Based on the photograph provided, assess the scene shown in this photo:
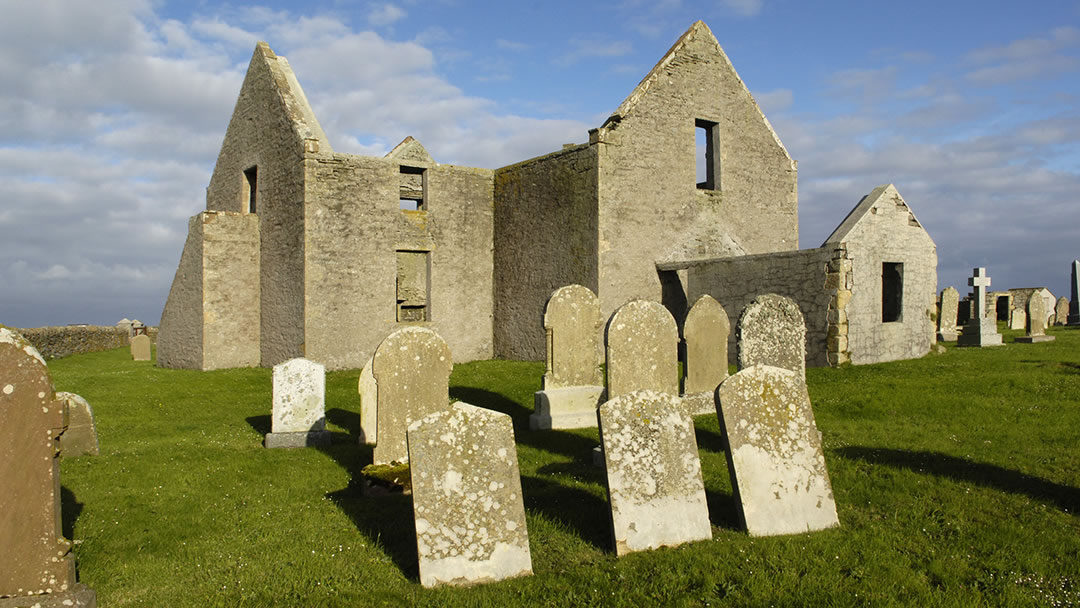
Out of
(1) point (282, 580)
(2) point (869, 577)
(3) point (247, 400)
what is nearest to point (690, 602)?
(2) point (869, 577)

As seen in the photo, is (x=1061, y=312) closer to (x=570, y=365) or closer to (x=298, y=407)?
(x=570, y=365)

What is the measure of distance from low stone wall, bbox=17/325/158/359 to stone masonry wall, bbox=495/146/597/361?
519 inches

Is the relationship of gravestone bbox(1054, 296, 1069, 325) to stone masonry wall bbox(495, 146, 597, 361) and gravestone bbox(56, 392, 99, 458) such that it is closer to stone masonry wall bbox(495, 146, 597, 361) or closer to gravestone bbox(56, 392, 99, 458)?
stone masonry wall bbox(495, 146, 597, 361)

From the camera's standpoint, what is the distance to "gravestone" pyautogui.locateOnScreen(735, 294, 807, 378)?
8.89m

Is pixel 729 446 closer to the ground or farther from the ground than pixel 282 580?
farther from the ground

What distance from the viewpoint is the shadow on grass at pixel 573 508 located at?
200 inches

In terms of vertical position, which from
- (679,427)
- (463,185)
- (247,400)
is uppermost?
(463,185)

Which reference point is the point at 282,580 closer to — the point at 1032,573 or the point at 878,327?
the point at 1032,573

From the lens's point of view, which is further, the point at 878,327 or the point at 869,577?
the point at 878,327

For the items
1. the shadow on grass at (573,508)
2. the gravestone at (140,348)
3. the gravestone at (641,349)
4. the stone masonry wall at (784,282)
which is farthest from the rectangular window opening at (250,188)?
the shadow on grass at (573,508)

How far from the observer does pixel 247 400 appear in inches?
484

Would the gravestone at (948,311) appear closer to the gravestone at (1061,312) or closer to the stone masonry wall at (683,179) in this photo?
the stone masonry wall at (683,179)

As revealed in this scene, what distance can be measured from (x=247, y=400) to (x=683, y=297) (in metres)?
9.51

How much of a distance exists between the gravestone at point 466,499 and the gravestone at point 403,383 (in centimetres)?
254
